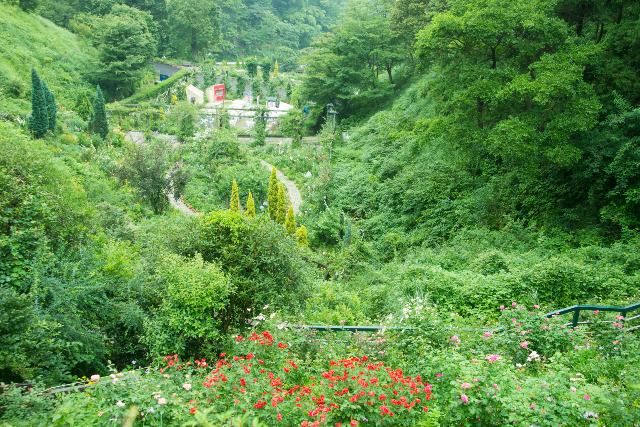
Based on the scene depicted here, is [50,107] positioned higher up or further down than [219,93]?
further down

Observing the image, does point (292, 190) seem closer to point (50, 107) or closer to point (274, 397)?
point (50, 107)

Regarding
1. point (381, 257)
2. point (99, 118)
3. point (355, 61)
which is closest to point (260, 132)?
point (355, 61)

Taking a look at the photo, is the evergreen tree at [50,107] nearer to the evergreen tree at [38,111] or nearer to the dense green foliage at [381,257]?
the dense green foliage at [381,257]

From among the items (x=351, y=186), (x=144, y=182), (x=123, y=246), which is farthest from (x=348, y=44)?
(x=123, y=246)

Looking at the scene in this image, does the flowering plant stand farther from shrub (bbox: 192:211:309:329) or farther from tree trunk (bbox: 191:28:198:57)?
tree trunk (bbox: 191:28:198:57)

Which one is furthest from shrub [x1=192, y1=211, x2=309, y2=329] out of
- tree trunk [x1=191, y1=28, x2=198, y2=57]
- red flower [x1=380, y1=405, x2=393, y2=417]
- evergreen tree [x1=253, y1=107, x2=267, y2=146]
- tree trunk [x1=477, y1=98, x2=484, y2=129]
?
tree trunk [x1=191, y1=28, x2=198, y2=57]

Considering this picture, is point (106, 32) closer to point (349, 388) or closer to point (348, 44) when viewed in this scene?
point (348, 44)

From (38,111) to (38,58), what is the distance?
44.9 feet

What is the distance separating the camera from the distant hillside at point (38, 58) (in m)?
24.6

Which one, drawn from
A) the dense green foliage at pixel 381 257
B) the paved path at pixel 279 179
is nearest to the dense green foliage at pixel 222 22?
the paved path at pixel 279 179

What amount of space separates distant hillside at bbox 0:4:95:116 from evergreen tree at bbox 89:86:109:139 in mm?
2948

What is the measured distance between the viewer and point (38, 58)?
1200 inches

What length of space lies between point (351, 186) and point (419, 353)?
51.4ft

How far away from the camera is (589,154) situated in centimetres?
1116
